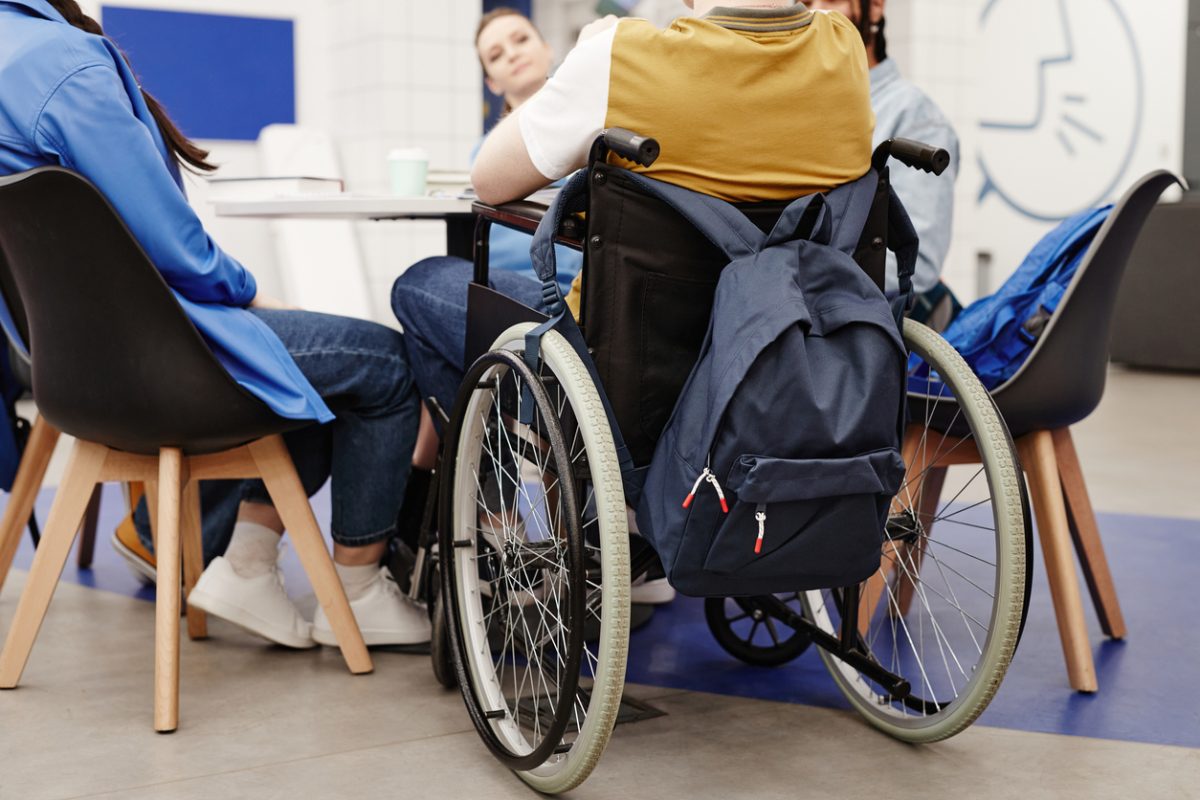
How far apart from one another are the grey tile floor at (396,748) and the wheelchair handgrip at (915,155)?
72 centimetres

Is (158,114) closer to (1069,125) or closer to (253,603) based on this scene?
(253,603)

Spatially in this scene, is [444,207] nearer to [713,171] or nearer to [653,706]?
→ [713,171]

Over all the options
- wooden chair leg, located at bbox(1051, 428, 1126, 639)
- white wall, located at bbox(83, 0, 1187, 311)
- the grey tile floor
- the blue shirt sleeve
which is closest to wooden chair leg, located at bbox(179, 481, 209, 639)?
the grey tile floor

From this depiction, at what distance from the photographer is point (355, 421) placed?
204 cm

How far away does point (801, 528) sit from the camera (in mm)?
1365

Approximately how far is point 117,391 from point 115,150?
310 mm

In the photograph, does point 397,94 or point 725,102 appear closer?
point 725,102

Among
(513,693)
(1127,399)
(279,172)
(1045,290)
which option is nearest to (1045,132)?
(1127,399)

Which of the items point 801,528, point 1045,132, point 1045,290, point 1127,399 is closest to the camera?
point 801,528

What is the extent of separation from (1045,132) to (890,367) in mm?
7466


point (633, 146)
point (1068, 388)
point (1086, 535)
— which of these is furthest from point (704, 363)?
point (1086, 535)

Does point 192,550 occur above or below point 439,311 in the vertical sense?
below

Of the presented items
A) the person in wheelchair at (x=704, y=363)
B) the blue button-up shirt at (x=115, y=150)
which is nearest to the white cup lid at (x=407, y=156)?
the blue button-up shirt at (x=115, y=150)

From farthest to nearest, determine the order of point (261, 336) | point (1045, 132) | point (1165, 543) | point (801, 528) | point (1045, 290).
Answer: point (1045, 132) < point (1165, 543) < point (1045, 290) < point (261, 336) < point (801, 528)
